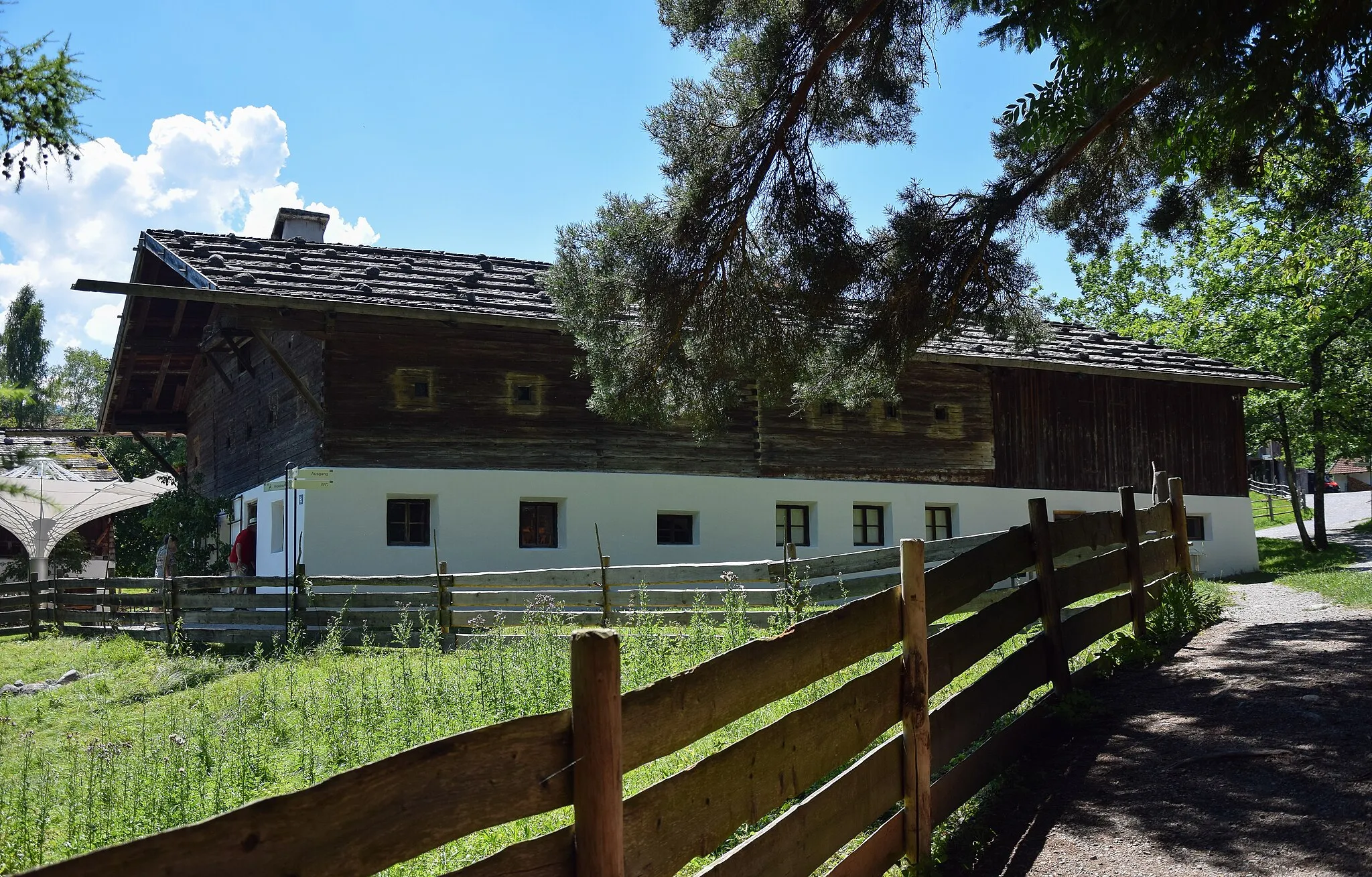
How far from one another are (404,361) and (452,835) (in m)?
16.3

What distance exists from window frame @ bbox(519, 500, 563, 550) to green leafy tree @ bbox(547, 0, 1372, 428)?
24.6ft

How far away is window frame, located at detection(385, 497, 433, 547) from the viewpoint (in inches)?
707

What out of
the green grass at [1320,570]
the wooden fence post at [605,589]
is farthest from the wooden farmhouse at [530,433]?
the wooden fence post at [605,589]

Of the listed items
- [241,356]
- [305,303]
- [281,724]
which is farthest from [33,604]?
[281,724]

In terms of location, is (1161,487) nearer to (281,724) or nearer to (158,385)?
(281,724)

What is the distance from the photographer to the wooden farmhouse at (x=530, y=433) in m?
17.6

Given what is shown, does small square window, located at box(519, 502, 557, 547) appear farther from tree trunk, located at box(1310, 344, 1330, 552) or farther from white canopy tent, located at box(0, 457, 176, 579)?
tree trunk, located at box(1310, 344, 1330, 552)

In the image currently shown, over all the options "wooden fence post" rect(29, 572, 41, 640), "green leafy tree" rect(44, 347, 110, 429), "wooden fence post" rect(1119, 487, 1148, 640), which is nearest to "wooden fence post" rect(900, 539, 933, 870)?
"wooden fence post" rect(1119, 487, 1148, 640)

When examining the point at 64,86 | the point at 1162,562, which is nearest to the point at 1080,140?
the point at 1162,562

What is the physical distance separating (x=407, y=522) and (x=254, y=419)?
5.20 meters

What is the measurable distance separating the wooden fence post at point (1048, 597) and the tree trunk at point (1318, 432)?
26264mm

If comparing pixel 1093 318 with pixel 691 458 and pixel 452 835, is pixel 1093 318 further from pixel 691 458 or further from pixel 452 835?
pixel 452 835

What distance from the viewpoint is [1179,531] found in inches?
381

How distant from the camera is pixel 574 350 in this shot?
19453 millimetres
